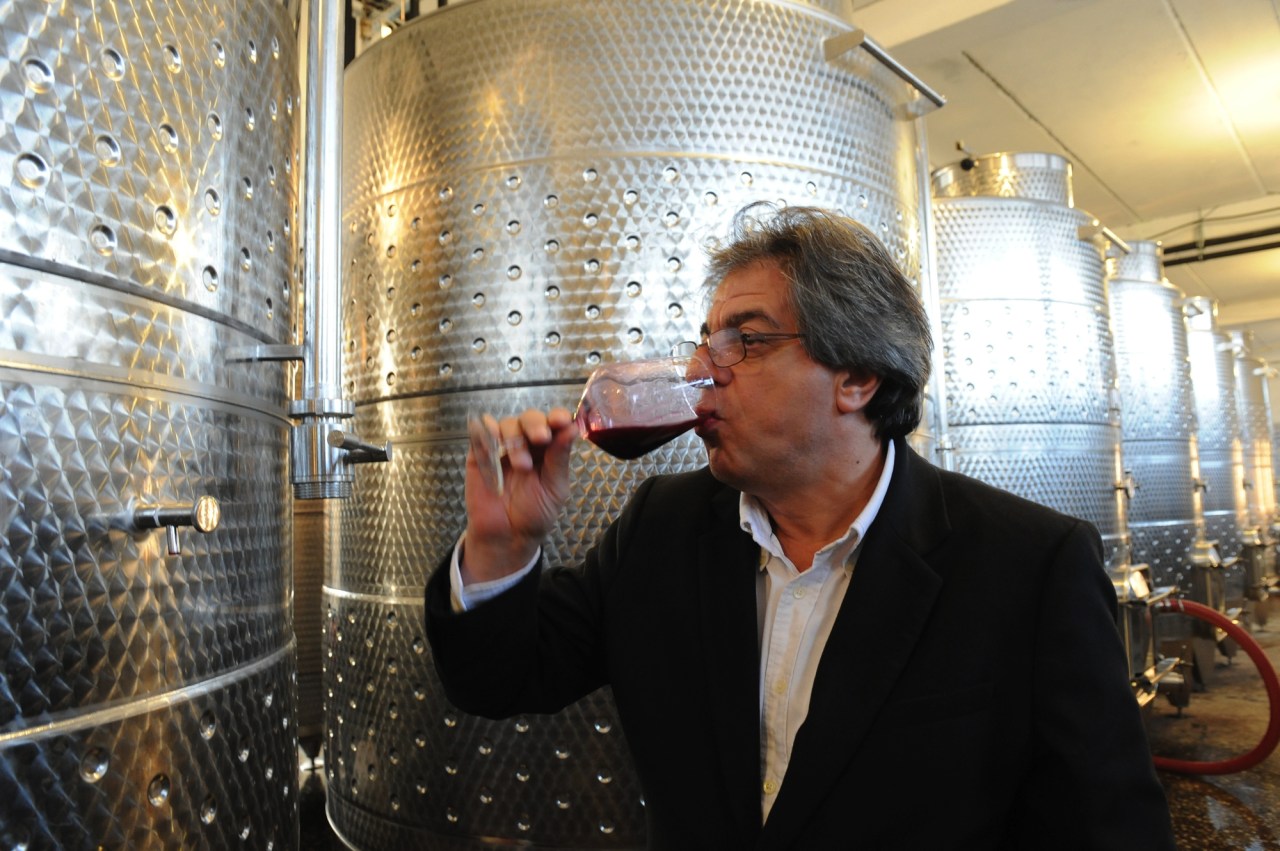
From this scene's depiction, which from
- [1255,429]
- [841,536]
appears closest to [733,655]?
[841,536]

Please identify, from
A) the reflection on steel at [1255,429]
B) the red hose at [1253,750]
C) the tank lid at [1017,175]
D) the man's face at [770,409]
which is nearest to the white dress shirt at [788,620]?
the man's face at [770,409]

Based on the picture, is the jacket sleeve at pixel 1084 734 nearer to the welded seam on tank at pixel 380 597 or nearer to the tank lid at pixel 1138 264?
the welded seam on tank at pixel 380 597

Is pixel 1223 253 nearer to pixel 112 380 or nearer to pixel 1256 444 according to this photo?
pixel 1256 444

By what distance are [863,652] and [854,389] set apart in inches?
15.6

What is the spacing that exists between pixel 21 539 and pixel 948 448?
7.68ft

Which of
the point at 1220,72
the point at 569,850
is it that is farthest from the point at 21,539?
the point at 1220,72

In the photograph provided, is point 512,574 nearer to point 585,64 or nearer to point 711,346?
Answer: point 711,346

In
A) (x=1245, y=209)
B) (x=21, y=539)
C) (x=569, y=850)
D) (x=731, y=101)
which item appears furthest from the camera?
(x=1245, y=209)

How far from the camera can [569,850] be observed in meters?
1.93

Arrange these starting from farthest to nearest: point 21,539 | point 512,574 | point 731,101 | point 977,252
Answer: point 977,252, point 731,101, point 512,574, point 21,539

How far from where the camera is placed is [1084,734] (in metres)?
1.06

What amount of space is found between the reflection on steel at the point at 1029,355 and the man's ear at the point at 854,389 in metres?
2.61

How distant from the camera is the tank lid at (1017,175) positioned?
4555mm

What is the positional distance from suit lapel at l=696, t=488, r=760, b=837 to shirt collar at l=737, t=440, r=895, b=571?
3 centimetres
